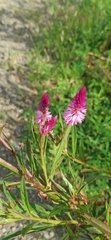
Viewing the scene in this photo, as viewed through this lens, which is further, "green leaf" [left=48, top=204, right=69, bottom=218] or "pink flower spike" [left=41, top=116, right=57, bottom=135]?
"green leaf" [left=48, top=204, right=69, bottom=218]

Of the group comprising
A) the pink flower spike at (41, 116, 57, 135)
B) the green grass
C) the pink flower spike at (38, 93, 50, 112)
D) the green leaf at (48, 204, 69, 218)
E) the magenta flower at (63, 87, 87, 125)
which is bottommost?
the green leaf at (48, 204, 69, 218)

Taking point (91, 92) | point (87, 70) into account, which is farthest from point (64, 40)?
point (91, 92)

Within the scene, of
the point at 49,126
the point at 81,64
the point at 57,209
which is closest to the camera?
the point at 49,126

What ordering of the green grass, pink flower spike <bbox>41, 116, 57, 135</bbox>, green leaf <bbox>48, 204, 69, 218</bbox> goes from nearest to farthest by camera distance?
pink flower spike <bbox>41, 116, 57, 135</bbox> → green leaf <bbox>48, 204, 69, 218</bbox> → the green grass

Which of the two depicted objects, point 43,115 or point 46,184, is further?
point 46,184

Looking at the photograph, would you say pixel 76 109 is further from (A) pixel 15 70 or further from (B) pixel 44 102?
(A) pixel 15 70

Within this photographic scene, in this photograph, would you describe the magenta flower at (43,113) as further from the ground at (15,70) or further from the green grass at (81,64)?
the green grass at (81,64)

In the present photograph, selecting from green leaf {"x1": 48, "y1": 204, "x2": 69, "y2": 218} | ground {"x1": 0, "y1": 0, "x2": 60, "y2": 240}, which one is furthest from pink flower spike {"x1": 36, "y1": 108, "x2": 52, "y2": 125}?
ground {"x1": 0, "y1": 0, "x2": 60, "y2": 240}

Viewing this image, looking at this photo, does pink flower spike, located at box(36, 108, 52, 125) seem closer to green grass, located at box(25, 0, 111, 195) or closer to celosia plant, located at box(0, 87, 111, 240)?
celosia plant, located at box(0, 87, 111, 240)

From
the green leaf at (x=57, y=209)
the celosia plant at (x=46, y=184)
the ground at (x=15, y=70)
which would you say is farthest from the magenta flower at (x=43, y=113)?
the ground at (x=15, y=70)

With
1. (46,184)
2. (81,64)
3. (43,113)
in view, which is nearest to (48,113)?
(43,113)
